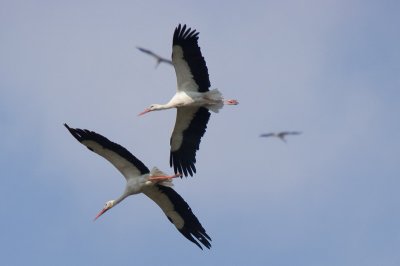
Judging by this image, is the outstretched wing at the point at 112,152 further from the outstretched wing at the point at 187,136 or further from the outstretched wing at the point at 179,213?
the outstretched wing at the point at 187,136

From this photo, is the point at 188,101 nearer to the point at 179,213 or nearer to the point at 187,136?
the point at 187,136

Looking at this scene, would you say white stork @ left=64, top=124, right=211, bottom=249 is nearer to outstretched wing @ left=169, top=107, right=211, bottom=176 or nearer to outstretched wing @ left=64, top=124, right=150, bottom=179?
outstretched wing @ left=64, top=124, right=150, bottom=179

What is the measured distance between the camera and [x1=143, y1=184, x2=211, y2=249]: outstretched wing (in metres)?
20.1

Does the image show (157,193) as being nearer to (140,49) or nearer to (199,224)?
(199,224)

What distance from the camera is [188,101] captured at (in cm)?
2072

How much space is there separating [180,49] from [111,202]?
9.87ft

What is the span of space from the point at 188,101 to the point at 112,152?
2.09 meters

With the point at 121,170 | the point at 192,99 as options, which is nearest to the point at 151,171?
the point at 121,170

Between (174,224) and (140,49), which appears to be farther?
(140,49)

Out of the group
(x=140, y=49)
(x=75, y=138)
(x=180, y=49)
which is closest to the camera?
(x=75, y=138)

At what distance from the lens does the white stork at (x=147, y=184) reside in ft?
62.9

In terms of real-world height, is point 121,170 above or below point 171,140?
below

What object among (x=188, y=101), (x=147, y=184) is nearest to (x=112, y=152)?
(x=147, y=184)

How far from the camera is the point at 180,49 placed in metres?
20.4
